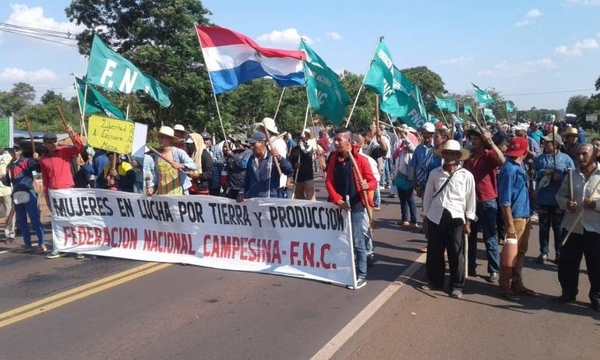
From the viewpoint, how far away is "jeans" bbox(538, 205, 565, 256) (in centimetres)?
706

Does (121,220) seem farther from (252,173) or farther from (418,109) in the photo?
(418,109)

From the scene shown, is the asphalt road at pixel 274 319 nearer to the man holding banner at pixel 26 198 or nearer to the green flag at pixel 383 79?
the man holding banner at pixel 26 198

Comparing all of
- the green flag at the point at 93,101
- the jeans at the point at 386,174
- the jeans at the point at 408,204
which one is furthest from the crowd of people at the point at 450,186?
the jeans at the point at 386,174

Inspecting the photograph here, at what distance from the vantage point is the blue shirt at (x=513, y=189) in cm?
557

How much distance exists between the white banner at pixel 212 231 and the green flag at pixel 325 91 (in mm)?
2282

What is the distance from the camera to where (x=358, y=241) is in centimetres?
581

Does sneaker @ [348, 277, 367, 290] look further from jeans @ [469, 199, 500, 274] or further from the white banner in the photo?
jeans @ [469, 199, 500, 274]

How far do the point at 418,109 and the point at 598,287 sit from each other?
5.26 m

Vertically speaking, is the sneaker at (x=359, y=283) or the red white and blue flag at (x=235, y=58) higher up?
the red white and blue flag at (x=235, y=58)

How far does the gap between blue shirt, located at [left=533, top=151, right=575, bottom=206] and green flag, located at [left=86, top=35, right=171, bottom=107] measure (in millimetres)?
6718

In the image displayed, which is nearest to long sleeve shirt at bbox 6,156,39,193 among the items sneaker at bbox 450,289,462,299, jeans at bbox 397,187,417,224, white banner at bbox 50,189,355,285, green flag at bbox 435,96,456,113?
white banner at bbox 50,189,355,285

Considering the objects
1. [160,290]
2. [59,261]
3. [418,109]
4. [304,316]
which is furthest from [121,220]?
[418,109]

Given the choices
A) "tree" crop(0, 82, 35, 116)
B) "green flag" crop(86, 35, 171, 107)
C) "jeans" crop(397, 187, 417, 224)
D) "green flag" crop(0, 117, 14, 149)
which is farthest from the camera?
"tree" crop(0, 82, 35, 116)

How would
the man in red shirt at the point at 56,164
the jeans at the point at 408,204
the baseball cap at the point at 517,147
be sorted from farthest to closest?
1. the jeans at the point at 408,204
2. the man in red shirt at the point at 56,164
3. the baseball cap at the point at 517,147
